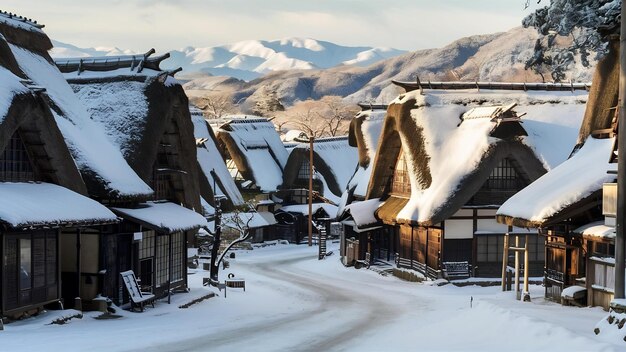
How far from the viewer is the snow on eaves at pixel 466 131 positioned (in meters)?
32.8

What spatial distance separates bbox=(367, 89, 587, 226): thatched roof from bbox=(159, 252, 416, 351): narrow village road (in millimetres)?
4804

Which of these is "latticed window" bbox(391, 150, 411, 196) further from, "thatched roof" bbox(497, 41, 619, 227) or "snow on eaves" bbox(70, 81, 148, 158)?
"snow on eaves" bbox(70, 81, 148, 158)

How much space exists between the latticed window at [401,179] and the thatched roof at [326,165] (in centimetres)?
1953

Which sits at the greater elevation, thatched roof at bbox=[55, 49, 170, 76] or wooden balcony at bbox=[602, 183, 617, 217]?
thatched roof at bbox=[55, 49, 170, 76]

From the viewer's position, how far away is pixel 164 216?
24.8 metres

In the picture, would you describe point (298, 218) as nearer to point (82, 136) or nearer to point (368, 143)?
point (368, 143)

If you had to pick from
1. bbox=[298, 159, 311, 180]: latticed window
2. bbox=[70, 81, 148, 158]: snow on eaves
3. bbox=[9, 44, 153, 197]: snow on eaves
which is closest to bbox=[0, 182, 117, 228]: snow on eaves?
bbox=[9, 44, 153, 197]: snow on eaves

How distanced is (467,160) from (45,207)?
1870 centimetres

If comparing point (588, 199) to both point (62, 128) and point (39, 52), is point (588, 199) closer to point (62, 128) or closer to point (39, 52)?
point (62, 128)

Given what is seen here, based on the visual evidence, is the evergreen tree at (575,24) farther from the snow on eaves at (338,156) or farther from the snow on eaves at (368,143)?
the snow on eaves at (338,156)

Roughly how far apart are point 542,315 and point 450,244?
51.9 feet

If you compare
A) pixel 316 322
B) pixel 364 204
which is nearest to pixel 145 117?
pixel 316 322

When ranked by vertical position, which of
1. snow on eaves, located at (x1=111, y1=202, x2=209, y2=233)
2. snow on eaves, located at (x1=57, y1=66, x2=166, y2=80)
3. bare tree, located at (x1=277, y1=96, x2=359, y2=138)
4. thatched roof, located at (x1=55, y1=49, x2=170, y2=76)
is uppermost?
bare tree, located at (x1=277, y1=96, x2=359, y2=138)

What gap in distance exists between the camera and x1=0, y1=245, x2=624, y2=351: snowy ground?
1584cm
